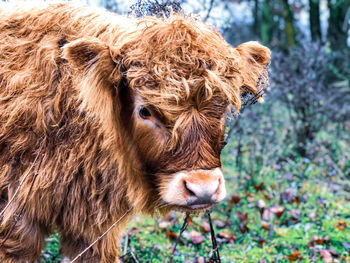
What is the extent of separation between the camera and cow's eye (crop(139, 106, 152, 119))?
255 centimetres

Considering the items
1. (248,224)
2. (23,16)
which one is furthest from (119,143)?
(248,224)

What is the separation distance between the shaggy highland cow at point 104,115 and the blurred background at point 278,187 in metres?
0.61

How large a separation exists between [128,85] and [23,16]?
3.72ft

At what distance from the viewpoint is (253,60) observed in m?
3.01

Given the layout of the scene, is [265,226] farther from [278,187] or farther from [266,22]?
[266,22]

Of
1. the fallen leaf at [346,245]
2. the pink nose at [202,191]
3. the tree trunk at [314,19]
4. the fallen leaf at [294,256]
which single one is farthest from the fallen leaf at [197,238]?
the tree trunk at [314,19]

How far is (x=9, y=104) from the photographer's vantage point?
9.25 feet

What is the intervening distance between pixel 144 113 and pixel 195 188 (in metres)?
0.61

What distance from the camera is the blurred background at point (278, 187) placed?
4.28 meters

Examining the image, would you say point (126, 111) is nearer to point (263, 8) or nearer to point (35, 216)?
point (35, 216)

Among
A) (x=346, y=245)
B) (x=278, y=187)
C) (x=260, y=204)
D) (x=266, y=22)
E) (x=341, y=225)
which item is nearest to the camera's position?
(x=346, y=245)

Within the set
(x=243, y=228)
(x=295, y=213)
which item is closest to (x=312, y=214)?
(x=295, y=213)

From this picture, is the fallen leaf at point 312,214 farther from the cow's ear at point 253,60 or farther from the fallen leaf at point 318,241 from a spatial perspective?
the cow's ear at point 253,60

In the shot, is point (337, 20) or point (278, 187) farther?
point (337, 20)
